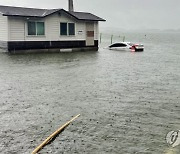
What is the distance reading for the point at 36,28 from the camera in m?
30.1

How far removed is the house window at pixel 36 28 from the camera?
29678 mm

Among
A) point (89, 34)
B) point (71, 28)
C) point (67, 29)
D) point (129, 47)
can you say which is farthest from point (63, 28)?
point (129, 47)

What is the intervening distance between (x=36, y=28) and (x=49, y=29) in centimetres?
143

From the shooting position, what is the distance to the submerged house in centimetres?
2844

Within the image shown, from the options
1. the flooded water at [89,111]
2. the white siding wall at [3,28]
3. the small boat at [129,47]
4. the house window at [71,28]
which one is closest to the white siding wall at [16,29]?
the white siding wall at [3,28]

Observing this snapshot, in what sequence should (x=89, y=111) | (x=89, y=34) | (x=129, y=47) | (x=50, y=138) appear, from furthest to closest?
(x=129, y=47)
(x=89, y=34)
(x=89, y=111)
(x=50, y=138)

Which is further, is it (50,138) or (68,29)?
(68,29)

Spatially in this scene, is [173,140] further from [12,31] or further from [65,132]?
[12,31]

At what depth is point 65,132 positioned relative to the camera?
26.7 feet

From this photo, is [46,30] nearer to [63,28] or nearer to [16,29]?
[63,28]

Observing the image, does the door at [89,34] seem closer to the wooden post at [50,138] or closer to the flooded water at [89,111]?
the flooded water at [89,111]

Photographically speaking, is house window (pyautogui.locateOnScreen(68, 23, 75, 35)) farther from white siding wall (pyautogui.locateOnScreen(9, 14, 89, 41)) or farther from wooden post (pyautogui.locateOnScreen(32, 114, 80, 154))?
wooden post (pyautogui.locateOnScreen(32, 114, 80, 154))

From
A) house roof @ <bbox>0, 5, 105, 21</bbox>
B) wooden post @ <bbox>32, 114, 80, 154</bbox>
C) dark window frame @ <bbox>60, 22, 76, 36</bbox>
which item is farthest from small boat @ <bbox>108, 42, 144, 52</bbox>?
wooden post @ <bbox>32, 114, 80, 154</bbox>

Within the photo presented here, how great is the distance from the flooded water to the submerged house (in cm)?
1163
